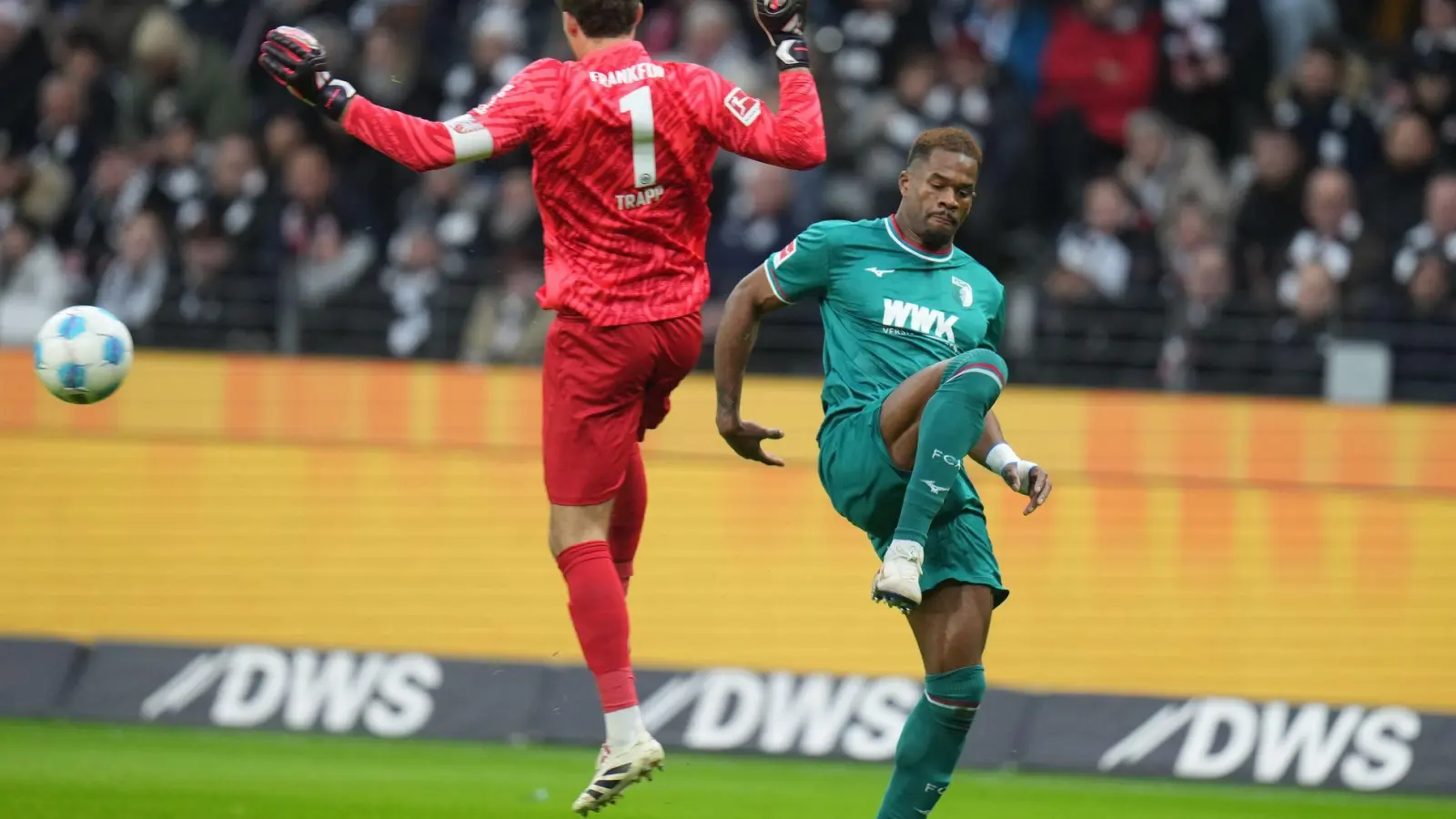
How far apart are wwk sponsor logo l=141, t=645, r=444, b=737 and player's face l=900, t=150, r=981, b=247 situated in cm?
475

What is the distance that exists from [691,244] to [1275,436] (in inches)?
217

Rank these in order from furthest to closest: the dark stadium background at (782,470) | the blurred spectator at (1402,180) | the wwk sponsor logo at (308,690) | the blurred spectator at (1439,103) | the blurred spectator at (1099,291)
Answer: the blurred spectator at (1439,103) → the blurred spectator at (1402,180) → the blurred spectator at (1099,291) → the wwk sponsor logo at (308,690) → the dark stadium background at (782,470)

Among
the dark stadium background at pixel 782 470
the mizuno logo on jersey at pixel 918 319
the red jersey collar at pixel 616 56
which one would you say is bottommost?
the dark stadium background at pixel 782 470

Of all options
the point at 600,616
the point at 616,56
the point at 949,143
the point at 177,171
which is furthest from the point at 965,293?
the point at 177,171

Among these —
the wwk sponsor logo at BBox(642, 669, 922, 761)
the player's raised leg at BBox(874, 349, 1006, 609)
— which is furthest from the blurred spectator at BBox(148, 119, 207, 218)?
the player's raised leg at BBox(874, 349, 1006, 609)

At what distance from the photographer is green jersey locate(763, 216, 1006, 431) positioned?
7.05 metres

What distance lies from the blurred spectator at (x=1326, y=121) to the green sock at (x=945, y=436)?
7.43 m

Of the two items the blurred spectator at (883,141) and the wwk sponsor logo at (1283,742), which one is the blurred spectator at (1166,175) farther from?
the wwk sponsor logo at (1283,742)

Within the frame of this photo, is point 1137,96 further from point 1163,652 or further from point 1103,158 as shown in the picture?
point 1163,652

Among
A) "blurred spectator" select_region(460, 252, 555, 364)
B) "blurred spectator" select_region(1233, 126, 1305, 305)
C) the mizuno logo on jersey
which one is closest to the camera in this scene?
the mizuno logo on jersey

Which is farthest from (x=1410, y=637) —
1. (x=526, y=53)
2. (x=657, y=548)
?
(x=526, y=53)

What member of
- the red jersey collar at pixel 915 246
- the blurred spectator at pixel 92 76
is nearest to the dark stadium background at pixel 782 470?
the blurred spectator at pixel 92 76

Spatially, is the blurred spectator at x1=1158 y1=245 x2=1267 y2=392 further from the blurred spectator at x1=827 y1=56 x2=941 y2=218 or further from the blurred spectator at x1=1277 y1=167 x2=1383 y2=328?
the blurred spectator at x1=827 y1=56 x2=941 y2=218

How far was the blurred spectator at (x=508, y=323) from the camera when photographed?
1245cm
